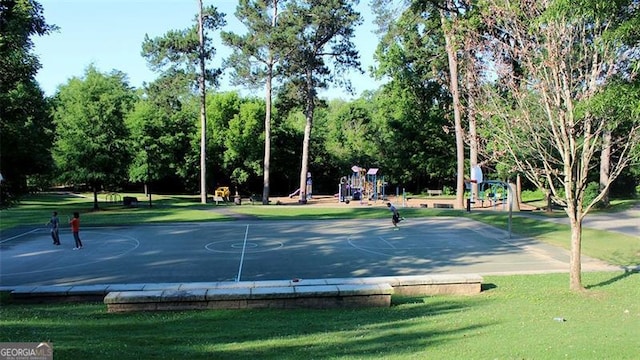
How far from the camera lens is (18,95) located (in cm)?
1633

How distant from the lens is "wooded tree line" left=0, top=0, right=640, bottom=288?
11867mm

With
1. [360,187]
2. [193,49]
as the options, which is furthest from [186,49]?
[360,187]

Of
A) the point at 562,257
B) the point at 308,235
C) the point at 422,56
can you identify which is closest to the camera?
the point at 562,257

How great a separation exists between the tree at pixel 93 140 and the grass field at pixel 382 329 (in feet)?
98.9

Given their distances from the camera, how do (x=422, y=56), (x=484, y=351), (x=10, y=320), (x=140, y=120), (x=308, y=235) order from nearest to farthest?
1. (x=484, y=351)
2. (x=10, y=320)
3. (x=308, y=235)
4. (x=422, y=56)
5. (x=140, y=120)

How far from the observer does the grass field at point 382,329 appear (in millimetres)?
6637

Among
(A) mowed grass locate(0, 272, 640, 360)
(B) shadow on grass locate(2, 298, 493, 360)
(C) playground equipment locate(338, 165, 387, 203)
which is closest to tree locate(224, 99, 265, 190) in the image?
(C) playground equipment locate(338, 165, 387, 203)

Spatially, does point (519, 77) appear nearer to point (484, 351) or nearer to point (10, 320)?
point (484, 351)

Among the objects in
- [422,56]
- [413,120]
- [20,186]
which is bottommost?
[20,186]

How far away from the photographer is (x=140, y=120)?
58375 mm

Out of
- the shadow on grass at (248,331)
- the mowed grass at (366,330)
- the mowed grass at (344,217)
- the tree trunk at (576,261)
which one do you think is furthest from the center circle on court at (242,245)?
the tree trunk at (576,261)

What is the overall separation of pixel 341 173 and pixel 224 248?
43088 millimetres

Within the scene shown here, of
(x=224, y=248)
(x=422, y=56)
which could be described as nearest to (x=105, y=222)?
(x=224, y=248)

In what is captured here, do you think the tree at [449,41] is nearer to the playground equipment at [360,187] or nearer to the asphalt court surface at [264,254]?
the asphalt court surface at [264,254]
